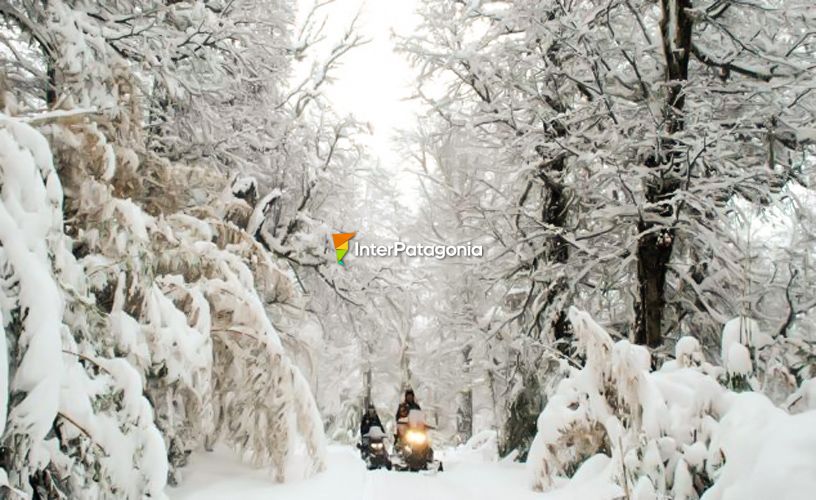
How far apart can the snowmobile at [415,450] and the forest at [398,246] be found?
63cm

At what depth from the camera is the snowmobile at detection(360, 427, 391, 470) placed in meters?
10.1

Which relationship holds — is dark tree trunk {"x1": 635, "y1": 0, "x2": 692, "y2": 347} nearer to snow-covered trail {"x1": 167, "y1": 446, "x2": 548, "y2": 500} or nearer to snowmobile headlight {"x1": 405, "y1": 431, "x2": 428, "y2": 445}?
snow-covered trail {"x1": 167, "y1": 446, "x2": 548, "y2": 500}

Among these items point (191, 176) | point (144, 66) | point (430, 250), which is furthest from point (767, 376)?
point (430, 250)

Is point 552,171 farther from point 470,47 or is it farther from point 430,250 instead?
point 430,250

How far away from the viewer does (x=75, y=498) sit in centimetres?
302

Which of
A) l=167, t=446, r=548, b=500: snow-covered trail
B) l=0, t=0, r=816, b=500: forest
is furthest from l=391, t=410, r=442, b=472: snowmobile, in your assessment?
l=0, t=0, r=816, b=500: forest

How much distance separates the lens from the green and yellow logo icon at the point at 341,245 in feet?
33.5

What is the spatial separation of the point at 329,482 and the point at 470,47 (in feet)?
21.5

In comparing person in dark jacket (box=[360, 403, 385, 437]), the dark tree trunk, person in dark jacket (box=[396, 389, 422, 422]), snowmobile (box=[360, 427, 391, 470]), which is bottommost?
snowmobile (box=[360, 427, 391, 470])

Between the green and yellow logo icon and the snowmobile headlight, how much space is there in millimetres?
3182

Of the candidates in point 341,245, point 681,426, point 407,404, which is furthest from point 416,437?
point 681,426

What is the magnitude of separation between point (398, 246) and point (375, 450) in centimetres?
429

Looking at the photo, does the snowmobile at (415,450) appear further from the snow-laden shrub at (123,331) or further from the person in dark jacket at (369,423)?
the snow-laden shrub at (123,331)

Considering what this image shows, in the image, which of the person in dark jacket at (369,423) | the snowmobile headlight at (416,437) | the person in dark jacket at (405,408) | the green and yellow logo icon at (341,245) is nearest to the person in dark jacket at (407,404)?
the person in dark jacket at (405,408)
